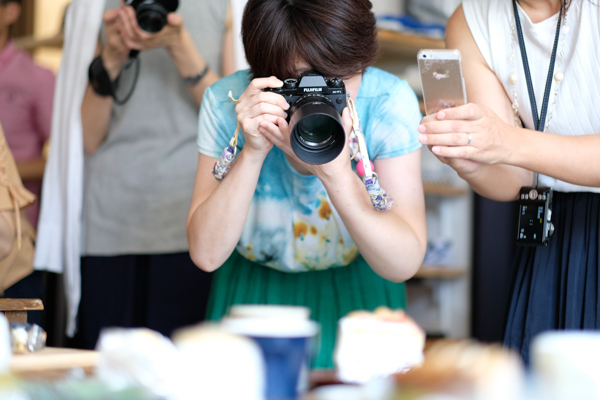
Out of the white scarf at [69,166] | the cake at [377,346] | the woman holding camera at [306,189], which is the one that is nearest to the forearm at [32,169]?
the white scarf at [69,166]

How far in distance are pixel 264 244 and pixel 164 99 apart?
506mm

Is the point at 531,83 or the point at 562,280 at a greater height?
the point at 531,83

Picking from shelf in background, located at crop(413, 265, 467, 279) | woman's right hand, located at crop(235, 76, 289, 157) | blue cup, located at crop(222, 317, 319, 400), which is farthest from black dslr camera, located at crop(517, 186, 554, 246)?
shelf in background, located at crop(413, 265, 467, 279)

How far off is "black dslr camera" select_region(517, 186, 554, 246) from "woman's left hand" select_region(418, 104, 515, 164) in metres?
0.13

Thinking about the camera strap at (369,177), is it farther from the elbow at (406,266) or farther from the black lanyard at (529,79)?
the black lanyard at (529,79)

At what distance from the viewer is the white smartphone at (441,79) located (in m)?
0.79

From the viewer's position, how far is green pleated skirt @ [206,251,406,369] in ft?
3.56

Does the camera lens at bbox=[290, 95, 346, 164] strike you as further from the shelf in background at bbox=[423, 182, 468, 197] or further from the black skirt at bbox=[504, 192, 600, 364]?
the shelf in background at bbox=[423, 182, 468, 197]

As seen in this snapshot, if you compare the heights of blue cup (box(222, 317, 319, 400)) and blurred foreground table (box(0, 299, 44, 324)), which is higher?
blue cup (box(222, 317, 319, 400))

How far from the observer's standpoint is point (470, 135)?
2.62ft

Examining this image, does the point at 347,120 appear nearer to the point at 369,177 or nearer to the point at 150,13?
the point at 369,177

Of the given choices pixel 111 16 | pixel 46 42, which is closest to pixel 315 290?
pixel 111 16

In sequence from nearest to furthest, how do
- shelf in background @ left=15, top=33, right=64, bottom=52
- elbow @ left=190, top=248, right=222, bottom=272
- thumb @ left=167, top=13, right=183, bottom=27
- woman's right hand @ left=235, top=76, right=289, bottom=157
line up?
1. woman's right hand @ left=235, top=76, right=289, bottom=157
2. elbow @ left=190, top=248, right=222, bottom=272
3. thumb @ left=167, top=13, right=183, bottom=27
4. shelf in background @ left=15, top=33, right=64, bottom=52

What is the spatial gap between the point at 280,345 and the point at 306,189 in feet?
2.04
